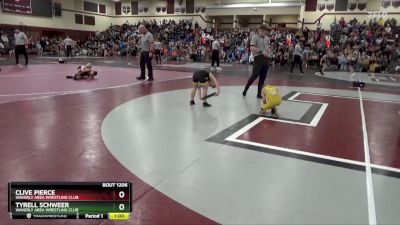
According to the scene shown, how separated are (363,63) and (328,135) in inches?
610

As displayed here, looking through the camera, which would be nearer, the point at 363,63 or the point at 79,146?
the point at 79,146

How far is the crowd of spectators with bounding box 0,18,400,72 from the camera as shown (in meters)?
18.8

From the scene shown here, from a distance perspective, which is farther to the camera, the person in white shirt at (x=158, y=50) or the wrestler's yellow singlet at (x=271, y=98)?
the person in white shirt at (x=158, y=50)

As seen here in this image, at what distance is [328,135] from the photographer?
4633mm

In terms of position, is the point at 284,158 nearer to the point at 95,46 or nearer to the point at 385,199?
the point at 385,199

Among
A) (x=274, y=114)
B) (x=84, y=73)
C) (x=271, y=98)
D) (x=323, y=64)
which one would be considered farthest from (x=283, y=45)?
(x=271, y=98)

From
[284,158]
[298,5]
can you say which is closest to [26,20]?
[298,5]

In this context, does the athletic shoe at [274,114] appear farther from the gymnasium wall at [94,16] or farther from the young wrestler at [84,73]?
the gymnasium wall at [94,16]
